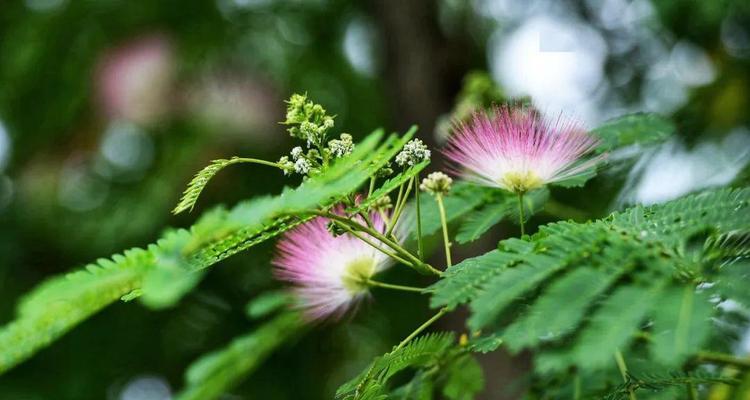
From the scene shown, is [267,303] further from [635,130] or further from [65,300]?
[635,130]

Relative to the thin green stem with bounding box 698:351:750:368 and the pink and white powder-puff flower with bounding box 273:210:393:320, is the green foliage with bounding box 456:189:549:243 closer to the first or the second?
the pink and white powder-puff flower with bounding box 273:210:393:320

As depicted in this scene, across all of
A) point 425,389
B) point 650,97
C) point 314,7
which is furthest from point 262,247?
point 425,389

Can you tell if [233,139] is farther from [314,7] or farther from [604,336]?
[604,336]

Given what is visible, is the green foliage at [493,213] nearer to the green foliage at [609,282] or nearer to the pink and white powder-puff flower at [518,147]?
the pink and white powder-puff flower at [518,147]

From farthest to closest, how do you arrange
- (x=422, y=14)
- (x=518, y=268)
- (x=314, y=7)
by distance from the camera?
(x=314, y=7) < (x=422, y=14) < (x=518, y=268)

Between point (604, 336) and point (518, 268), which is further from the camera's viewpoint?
point (518, 268)

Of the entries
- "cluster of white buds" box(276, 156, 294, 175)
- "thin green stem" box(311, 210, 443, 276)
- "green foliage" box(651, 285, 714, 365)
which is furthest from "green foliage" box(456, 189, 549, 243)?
"green foliage" box(651, 285, 714, 365)
